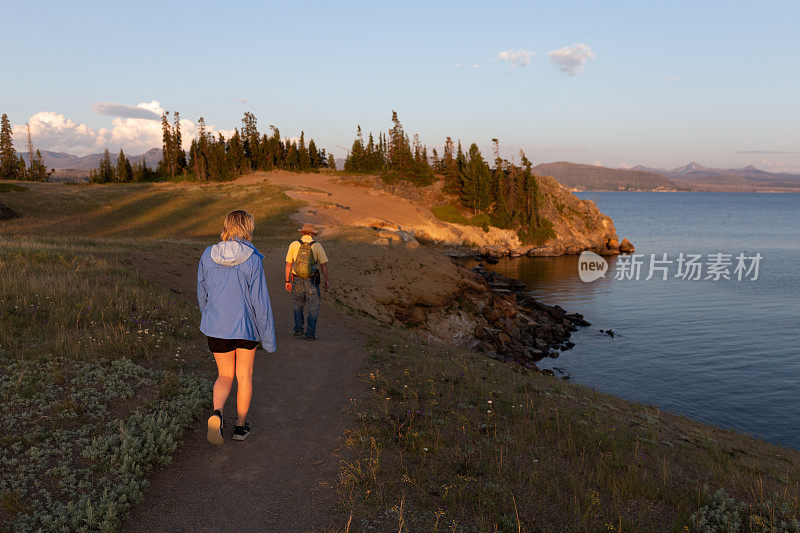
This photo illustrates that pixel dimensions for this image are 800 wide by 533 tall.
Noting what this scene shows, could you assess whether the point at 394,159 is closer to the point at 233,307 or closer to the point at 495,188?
the point at 495,188

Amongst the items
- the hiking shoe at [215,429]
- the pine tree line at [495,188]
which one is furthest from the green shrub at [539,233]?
the hiking shoe at [215,429]

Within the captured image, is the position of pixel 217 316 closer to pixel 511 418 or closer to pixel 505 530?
pixel 505 530

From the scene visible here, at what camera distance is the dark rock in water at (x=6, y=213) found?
42.6 m

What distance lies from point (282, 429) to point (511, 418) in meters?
4.11

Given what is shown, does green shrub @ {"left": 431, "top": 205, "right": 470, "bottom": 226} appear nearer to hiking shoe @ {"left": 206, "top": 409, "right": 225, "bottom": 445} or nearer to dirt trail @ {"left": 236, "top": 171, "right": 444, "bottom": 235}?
dirt trail @ {"left": 236, "top": 171, "right": 444, "bottom": 235}

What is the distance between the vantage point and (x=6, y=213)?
142ft

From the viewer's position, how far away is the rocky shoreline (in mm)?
26441

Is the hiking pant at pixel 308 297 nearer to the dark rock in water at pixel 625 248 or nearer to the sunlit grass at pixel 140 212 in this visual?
the sunlit grass at pixel 140 212

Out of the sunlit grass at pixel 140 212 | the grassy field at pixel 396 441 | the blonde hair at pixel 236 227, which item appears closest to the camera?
the grassy field at pixel 396 441

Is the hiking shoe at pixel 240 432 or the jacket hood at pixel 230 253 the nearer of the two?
the jacket hood at pixel 230 253

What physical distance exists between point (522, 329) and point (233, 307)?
27177 millimetres

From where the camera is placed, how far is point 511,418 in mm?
8203

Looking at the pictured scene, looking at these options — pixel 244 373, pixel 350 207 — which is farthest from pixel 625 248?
pixel 244 373

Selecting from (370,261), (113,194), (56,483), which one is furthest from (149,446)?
(113,194)
